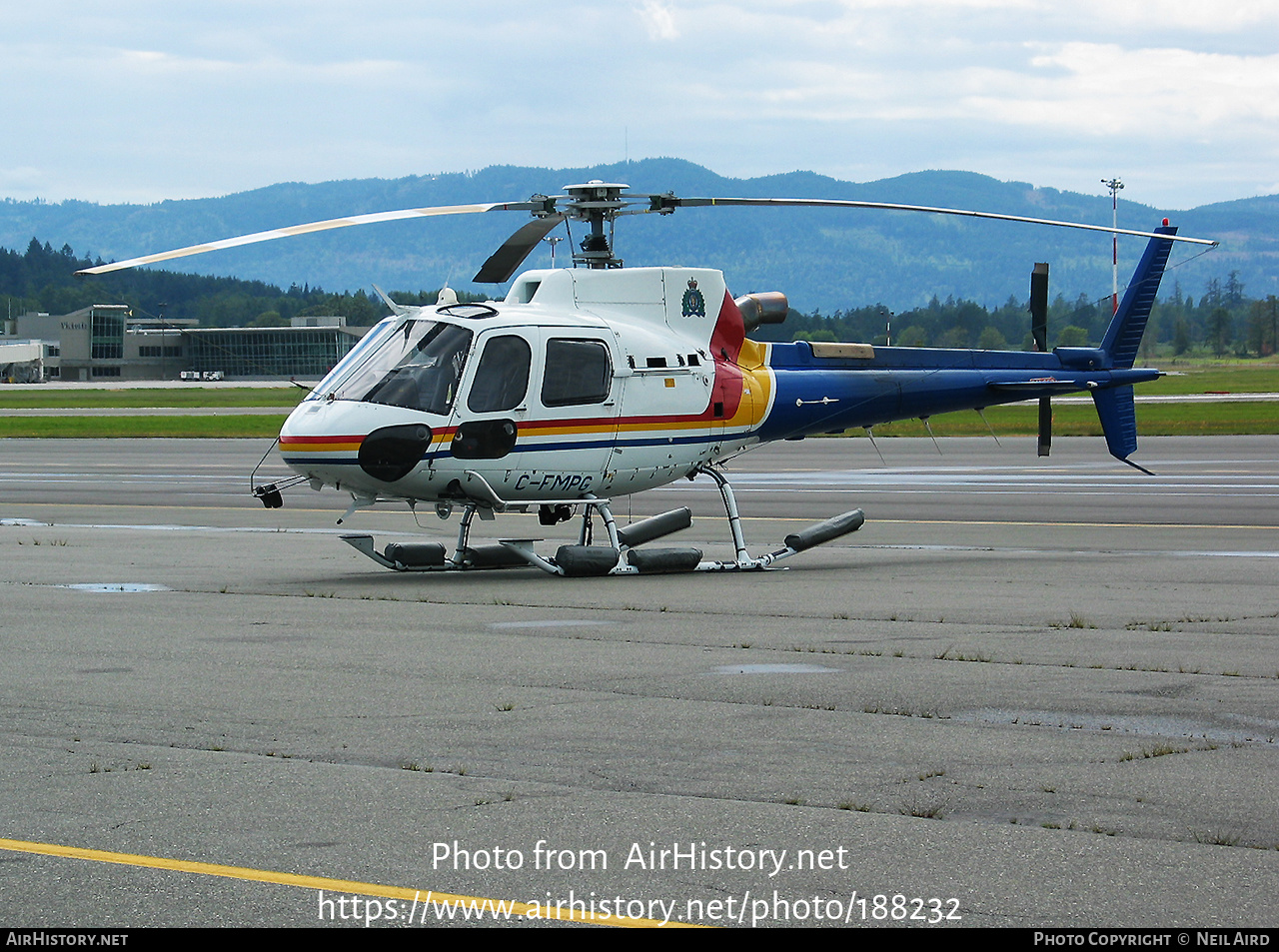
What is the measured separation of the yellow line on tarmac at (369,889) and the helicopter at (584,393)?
→ 8322 mm

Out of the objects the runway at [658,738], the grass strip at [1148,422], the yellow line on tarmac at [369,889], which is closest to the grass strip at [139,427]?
the grass strip at [1148,422]

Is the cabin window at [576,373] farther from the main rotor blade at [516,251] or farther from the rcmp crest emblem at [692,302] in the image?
the rcmp crest emblem at [692,302]

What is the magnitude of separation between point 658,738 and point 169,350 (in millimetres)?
192398

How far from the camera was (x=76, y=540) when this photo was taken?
2050cm

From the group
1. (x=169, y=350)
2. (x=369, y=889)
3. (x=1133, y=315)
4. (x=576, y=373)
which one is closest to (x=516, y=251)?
(x=576, y=373)

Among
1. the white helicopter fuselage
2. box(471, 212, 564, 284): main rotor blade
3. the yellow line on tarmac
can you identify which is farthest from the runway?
box(471, 212, 564, 284): main rotor blade

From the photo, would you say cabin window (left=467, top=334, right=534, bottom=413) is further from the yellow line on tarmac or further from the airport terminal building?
the airport terminal building

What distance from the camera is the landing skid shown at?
15953mm

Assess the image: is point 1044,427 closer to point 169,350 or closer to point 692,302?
point 692,302

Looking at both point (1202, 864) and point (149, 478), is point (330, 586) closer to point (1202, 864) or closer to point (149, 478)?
point (1202, 864)

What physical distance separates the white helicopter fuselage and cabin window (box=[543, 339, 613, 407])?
0.02 meters

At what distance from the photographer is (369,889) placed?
546 cm

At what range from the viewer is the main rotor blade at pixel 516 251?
617 inches

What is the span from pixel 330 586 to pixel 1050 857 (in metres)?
10.5
